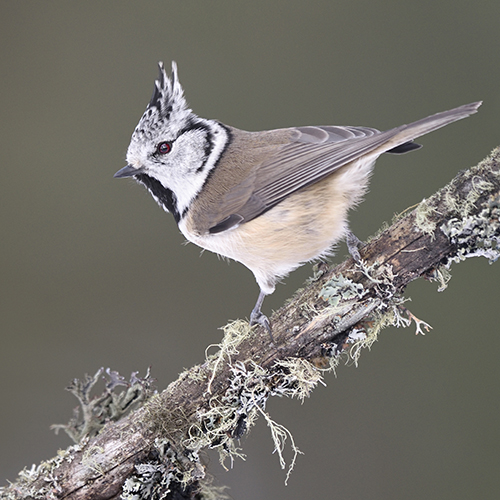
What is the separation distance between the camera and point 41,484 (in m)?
1.70

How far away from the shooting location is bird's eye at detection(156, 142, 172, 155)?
→ 226cm

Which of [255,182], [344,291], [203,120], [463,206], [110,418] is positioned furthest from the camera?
[203,120]

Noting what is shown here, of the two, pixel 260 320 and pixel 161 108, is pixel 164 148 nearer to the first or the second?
pixel 161 108

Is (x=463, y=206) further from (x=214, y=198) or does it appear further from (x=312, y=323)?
(x=214, y=198)

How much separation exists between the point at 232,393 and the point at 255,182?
90cm

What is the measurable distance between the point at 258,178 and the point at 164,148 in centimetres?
49

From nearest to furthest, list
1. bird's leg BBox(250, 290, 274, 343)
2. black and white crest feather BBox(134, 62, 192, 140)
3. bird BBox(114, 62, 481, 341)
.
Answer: bird's leg BBox(250, 290, 274, 343) < bird BBox(114, 62, 481, 341) < black and white crest feather BBox(134, 62, 192, 140)

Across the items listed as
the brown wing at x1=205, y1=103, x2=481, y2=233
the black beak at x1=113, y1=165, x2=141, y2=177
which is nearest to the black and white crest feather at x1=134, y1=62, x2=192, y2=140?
the black beak at x1=113, y1=165, x2=141, y2=177

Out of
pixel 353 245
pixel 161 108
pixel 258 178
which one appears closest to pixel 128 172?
pixel 161 108

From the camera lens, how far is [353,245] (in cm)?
183

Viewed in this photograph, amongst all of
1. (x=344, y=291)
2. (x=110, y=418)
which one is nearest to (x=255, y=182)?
(x=344, y=291)

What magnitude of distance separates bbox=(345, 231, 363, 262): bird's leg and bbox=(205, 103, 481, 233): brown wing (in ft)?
0.85

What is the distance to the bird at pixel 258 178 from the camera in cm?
196

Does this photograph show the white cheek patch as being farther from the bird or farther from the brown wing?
the brown wing
